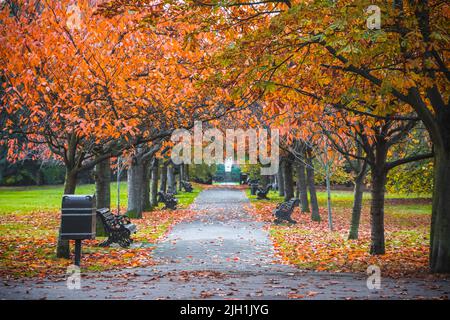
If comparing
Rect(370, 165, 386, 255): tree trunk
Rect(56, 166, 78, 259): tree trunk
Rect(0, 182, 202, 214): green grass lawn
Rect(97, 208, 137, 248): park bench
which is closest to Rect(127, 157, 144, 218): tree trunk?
Rect(0, 182, 202, 214): green grass lawn

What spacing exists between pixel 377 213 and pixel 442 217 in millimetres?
3194

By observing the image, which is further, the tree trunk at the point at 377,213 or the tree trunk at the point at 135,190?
the tree trunk at the point at 135,190

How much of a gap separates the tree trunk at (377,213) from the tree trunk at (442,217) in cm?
275

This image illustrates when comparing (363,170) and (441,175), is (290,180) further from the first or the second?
(441,175)

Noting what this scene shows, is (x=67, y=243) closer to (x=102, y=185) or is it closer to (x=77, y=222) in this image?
(x=77, y=222)

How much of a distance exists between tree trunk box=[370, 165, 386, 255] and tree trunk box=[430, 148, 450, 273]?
9.03 feet

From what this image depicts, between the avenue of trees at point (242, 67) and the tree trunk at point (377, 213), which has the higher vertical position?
the avenue of trees at point (242, 67)

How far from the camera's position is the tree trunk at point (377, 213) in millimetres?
12953

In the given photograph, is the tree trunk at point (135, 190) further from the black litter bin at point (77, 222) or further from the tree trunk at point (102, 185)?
the black litter bin at point (77, 222)

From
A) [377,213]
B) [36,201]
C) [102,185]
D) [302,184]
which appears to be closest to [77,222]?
[377,213]

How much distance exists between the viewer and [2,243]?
1503 cm

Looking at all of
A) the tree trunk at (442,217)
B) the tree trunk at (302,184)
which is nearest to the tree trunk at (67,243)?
the tree trunk at (442,217)
